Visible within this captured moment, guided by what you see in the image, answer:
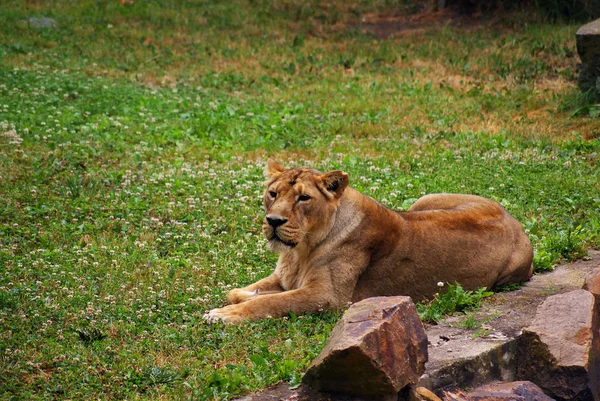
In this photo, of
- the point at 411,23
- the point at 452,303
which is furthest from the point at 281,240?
the point at 411,23

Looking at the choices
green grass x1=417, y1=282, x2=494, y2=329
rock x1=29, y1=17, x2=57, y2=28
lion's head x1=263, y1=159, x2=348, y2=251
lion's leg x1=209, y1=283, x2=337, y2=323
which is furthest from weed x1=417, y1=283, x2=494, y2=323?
rock x1=29, y1=17, x2=57, y2=28

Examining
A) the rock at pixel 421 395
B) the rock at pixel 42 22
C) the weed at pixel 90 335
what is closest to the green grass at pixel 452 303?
the rock at pixel 421 395

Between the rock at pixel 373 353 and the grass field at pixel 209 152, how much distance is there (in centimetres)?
48

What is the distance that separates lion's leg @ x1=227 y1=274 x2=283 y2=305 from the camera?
24.3ft

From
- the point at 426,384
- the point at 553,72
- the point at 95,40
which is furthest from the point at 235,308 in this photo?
the point at 95,40

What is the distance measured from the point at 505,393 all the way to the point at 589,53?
9982mm

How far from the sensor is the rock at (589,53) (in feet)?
47.8

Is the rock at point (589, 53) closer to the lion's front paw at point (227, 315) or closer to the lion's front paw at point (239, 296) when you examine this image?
the lion's front paw at point (239, 296)

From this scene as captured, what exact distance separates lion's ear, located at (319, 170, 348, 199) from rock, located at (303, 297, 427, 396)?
5.65ft

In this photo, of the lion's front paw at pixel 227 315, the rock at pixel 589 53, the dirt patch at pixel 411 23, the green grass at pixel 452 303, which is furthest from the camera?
the dirt patch at pixel 411 23

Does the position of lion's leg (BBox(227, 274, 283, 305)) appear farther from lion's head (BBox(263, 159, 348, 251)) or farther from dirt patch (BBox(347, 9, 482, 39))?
dirt patch (BBox(347, 9, 482, 39))

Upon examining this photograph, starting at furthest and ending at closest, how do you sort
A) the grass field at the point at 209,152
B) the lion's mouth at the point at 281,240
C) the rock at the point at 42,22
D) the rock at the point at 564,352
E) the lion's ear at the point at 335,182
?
1. the rock at the point at 42,22
2. the lion's ear at the point at 335,182
3. the lion's mouth at the point at 281,240
4. the grass field at the point at 209,152
5. the rock at the point at 564,352

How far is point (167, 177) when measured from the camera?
11258 mm

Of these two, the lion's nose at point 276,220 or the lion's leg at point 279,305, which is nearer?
the lion's leg at point 279,305
